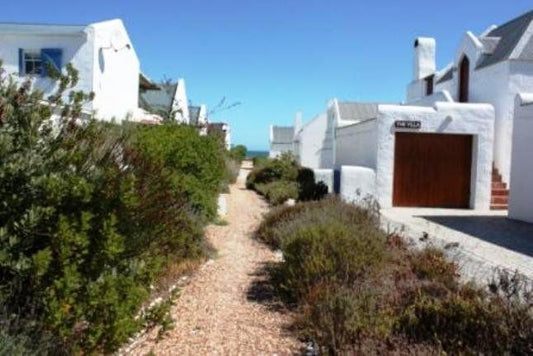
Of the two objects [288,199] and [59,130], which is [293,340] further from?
[288,199]

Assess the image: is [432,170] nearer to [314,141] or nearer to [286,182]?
[286,182]

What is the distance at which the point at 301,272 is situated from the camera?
Answer: 23.7 ft

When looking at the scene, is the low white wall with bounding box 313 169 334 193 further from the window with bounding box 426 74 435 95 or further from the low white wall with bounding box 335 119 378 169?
the window with bounding box 426 74 435 95

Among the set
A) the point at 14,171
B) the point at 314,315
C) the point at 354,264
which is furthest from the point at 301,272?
the point at 14,171

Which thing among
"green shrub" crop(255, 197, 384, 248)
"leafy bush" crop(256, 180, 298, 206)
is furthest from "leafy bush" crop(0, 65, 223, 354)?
"leafy bush" crop(256, 180, 298, 206)

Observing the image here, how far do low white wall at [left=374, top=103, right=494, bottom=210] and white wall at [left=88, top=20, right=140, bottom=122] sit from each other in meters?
11.3

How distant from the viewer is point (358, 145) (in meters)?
21.9

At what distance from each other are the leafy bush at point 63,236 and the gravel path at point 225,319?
96cm

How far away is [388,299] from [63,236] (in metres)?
3.52

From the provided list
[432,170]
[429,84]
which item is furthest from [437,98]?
[429,84]

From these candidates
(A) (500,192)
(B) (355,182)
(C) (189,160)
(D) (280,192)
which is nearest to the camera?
(C) (189,160)

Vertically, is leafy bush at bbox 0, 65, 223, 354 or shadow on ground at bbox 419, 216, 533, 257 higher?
leafy bush at bbox 0, 65, 223, 354

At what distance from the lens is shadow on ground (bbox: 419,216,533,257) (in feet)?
39.3

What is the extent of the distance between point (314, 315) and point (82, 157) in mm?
2735
